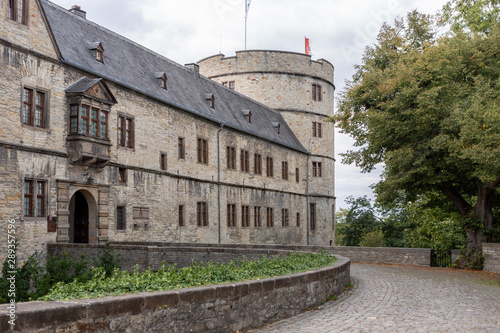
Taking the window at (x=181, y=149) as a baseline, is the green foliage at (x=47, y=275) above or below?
below

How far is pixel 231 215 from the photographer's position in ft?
97.6

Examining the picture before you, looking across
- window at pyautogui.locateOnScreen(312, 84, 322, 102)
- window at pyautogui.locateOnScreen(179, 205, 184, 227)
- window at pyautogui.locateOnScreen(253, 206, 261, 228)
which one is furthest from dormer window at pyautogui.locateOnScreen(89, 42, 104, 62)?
window at pyautogui.locateOnScreen(312, 84, 322, 102)

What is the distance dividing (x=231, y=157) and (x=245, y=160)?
5.35ft

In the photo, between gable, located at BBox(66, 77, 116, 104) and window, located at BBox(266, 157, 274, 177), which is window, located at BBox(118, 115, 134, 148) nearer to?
gable, located at BBox(66, 77, 116, 104)

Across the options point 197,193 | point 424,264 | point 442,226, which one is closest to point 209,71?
point 197,193

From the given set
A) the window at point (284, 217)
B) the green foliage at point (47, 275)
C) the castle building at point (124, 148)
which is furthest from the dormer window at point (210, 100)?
the green foliage at point (47, 275)

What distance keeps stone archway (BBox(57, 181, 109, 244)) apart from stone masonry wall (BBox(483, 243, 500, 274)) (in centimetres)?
1498

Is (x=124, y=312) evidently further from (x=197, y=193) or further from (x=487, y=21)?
(x=487, y=21)

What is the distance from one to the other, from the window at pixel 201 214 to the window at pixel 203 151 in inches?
87.9

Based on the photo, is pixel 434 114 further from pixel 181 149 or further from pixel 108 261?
pixel 108 261

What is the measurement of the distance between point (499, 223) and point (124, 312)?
22.7 meters

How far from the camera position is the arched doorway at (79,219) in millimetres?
20406

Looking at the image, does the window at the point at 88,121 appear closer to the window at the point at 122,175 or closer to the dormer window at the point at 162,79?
the window at the point at 122,175

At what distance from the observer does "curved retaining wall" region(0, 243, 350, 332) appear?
516cm
